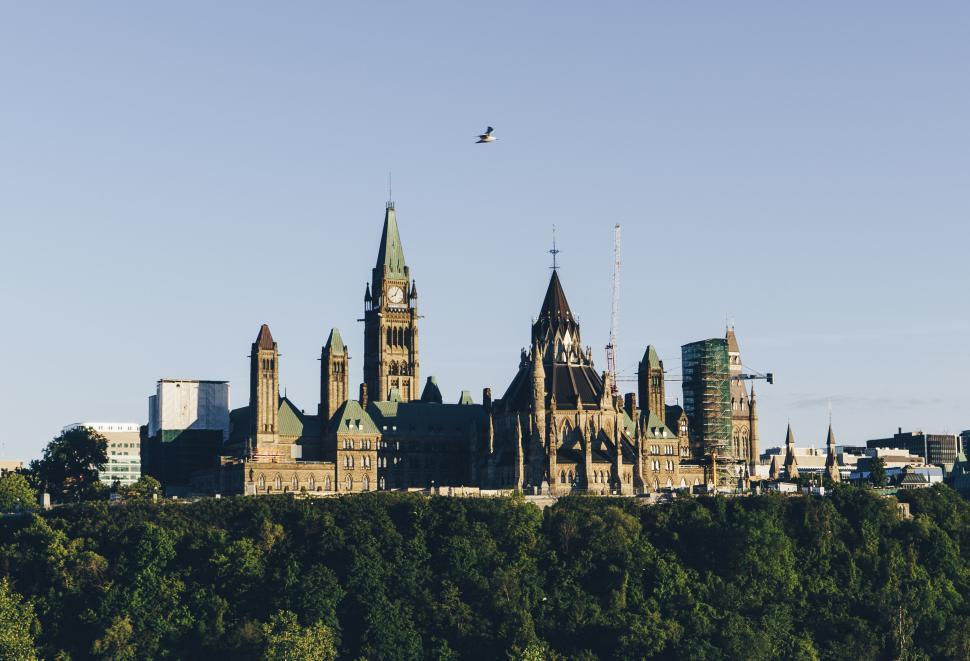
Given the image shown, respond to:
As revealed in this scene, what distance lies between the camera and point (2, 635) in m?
199

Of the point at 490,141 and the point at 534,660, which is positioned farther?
the point at 534,660

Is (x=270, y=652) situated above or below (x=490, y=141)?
below

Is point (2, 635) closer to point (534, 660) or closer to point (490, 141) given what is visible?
point (534, 660)

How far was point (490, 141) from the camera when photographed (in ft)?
545

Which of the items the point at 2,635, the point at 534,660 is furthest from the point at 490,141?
the point at 2,635

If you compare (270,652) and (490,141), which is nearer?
(490,141)

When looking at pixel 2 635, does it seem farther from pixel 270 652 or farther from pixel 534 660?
pixel 534 660

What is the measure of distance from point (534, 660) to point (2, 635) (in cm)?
5104

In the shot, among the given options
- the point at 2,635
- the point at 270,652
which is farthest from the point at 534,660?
the point at 2,635

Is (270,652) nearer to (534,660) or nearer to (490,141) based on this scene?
(534,660)

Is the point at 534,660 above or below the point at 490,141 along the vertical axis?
below

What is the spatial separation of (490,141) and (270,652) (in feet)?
194

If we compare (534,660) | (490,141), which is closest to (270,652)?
(534,660)

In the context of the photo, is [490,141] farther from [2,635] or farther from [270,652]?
[2,635]
